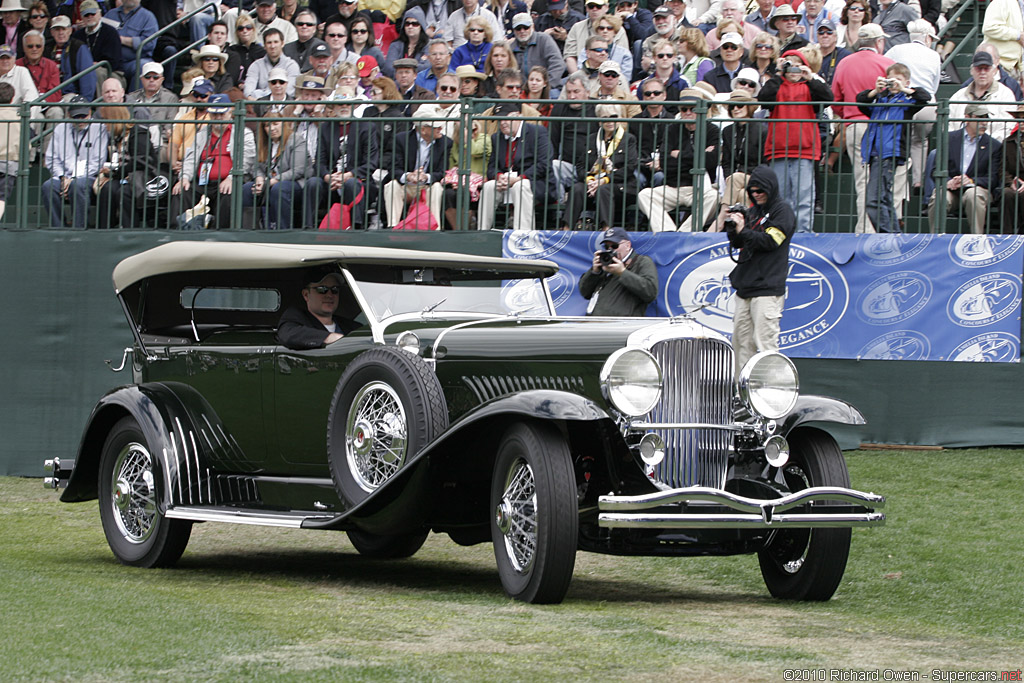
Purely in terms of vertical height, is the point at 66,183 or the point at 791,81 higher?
the point at 791,81

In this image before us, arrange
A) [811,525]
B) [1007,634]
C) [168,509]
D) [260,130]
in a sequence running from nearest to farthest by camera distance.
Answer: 1. [1007,634]
2. [811,525]
3. [168,509]
4. [260,130]

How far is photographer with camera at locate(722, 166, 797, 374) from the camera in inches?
421

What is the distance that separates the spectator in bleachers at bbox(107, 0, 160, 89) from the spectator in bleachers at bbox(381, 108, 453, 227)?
18.9ft

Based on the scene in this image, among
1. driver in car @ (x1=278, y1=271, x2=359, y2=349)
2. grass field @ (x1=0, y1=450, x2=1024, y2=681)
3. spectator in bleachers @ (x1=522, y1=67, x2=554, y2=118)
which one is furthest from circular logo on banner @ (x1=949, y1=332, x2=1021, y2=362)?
driver in car @ (x1=278, y1=271, x2=359, y2=349)

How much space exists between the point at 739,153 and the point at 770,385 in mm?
5459

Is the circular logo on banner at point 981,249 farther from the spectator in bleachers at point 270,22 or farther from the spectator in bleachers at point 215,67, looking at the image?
the spectator in bleachers at point 270,22

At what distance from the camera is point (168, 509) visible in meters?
7.68

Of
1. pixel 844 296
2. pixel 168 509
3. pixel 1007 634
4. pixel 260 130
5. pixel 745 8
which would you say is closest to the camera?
pixel 1007 634

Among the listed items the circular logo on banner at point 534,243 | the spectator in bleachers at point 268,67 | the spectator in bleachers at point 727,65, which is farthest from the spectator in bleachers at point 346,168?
the spectator in bleachers at point 727,65

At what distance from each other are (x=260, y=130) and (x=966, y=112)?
5.96 meters

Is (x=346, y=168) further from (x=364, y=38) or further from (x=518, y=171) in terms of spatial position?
(x=364, y=38)

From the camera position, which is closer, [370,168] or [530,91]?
[370,168]

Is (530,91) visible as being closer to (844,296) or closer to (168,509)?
(844,296)

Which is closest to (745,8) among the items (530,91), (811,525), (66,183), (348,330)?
(530,91)
